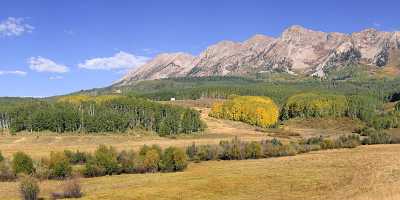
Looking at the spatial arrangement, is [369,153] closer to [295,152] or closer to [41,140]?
[295,152]

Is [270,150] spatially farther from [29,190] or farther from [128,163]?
[29,190]

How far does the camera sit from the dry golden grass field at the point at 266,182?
227 ft

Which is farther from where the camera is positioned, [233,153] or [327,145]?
[327,145]

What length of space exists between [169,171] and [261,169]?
19.7 metres

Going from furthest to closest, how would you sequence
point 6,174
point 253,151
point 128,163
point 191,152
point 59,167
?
point 191,152
point 253,151
point 128,163
point 6,174
point 59,167

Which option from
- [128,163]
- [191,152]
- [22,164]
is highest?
[22,164]

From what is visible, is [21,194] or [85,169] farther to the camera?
[85,169]

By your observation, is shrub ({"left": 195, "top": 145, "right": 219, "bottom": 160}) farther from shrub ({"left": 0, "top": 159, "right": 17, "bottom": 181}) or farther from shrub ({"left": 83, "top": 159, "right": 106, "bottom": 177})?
shrub ({"left": 0, "top": 159, "right": 17, "bottom": 181})

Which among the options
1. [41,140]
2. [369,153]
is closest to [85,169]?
[369,153]

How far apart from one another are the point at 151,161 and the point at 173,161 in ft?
15.2

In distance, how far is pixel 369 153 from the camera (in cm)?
11150

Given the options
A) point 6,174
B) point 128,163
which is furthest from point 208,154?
point 6,174

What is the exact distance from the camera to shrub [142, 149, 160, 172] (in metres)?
102

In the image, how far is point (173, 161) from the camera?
10344 cm
